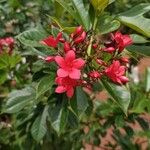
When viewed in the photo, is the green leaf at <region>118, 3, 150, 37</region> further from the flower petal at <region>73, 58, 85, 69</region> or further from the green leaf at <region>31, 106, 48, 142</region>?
the green leaf at <region>31, 106, 48, 142</region>

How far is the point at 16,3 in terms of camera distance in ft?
11.4

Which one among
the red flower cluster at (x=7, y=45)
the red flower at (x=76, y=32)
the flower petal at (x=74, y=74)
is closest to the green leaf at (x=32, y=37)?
the red flower at (x=76, y=32)

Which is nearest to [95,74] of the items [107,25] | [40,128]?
[107,25]

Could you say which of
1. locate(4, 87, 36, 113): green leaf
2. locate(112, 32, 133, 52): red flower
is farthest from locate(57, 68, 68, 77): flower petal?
locate(4, 87, 36, 113): green leaf

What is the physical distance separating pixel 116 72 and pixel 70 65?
189 mm

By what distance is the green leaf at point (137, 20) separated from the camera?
6.60 feet

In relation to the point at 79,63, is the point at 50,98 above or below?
below

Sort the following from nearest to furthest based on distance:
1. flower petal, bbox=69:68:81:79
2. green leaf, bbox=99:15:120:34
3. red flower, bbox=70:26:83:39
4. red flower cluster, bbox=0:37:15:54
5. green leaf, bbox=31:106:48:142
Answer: flower petal, bbox=69:68:81:79
red flower, bbox=70:26:83:39
green leaf, bbox=99:15:120:34
green leaf, bbox=31:106:48:142
red flower cluster, bbox=0:37:15:54

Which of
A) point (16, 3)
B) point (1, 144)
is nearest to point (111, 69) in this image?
point (16, 3)

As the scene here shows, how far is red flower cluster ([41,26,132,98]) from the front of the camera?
1.91 metres

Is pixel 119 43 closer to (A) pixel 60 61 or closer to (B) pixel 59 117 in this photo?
(A) pixel 60 61

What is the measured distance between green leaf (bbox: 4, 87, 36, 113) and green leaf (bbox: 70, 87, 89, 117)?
48 cm

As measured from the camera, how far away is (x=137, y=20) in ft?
6.75

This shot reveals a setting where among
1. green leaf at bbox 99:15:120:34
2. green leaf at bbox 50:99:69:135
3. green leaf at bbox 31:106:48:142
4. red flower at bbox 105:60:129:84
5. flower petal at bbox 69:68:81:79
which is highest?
flower petal at bbox 69:68:81:79
